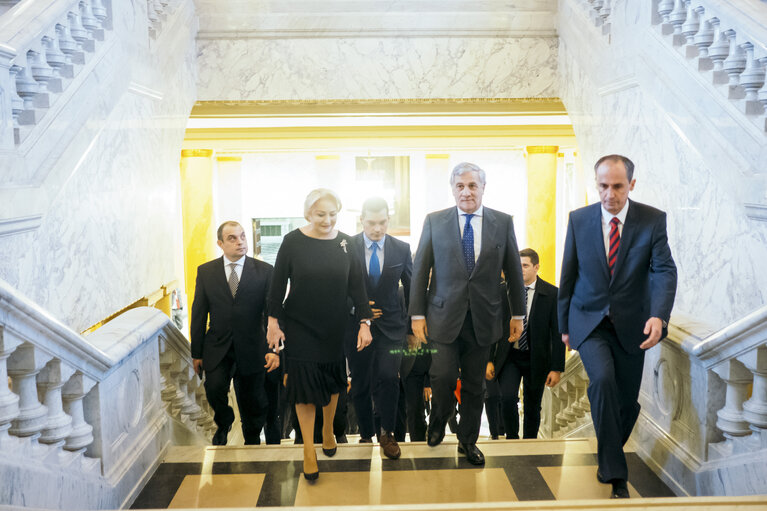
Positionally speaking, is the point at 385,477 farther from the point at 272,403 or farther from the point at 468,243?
the point at 272,403

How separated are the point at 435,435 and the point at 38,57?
11.4 ft

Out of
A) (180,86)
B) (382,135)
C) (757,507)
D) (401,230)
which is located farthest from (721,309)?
(401,230)

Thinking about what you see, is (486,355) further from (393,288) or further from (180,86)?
(180,86)

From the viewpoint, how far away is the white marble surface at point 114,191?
13.6 feet

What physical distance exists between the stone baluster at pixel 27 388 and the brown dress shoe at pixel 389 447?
207 centimetres

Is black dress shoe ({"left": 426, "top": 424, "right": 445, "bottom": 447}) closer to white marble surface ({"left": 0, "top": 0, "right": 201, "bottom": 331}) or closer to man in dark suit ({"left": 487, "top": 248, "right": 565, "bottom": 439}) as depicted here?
man in dark suit ({"left": 487, "top": 248, "right": 565, "bottom": 439})

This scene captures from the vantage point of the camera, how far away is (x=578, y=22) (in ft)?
22.0

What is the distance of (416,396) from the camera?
550cm

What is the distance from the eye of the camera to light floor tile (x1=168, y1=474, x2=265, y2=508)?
376 centimetres

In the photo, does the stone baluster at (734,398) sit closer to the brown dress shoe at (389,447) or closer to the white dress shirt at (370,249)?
the brown dress shoe at (389,447)

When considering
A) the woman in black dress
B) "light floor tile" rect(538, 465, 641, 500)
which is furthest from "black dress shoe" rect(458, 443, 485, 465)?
the woman in black dress

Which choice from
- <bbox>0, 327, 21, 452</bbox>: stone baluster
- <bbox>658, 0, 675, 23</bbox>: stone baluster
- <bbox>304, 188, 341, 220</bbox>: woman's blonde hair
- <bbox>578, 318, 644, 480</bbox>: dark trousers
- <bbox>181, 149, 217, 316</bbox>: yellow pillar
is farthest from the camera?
<bbox>181, 149, 217, 316</bbox>: yellow pillar

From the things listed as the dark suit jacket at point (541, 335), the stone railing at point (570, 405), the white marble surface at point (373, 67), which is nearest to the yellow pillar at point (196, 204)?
the white marble surface at point (373, 67)

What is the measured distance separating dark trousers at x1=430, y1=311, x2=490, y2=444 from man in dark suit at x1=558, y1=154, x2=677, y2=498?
648 mm
